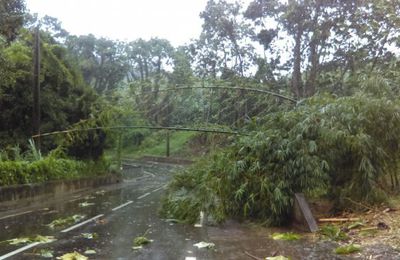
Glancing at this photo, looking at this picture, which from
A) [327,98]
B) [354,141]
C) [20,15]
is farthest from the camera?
[20,15]

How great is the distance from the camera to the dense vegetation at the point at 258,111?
11.1 metres

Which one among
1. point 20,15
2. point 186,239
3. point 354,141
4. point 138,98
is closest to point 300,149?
point 354,141

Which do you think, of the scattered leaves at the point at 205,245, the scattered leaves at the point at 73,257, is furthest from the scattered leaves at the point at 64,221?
the scattered leaves at the point at 205,245

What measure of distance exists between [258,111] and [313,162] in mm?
7189

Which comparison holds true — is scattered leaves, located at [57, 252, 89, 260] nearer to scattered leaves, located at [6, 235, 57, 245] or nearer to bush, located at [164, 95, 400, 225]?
scattered leaves, located at [6, 235, 57, 245]

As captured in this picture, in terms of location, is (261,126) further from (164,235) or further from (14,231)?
(14,231)

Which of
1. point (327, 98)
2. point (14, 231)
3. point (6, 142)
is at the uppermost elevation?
point (327, 98)

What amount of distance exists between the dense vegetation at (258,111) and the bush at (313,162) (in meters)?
0.03

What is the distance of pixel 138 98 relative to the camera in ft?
63.8

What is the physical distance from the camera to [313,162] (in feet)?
35.5

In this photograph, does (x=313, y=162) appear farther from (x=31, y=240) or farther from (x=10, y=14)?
(x=10, y=14)

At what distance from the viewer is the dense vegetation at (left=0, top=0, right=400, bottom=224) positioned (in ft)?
36.4

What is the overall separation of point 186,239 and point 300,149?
3482mm

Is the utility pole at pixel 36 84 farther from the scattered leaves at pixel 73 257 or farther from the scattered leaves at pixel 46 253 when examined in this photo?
the scattered leaves at pixel 73 257
